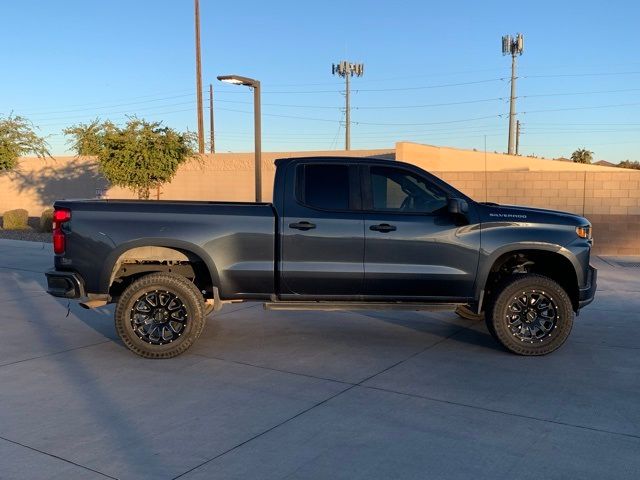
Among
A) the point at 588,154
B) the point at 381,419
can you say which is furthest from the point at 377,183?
the point at 588,154

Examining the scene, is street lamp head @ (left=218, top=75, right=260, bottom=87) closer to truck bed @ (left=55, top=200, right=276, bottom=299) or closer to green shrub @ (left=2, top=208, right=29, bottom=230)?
truck bed @ (left=55, top=200, right=276, bottom=299)

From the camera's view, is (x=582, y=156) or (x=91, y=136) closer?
(x=91, y=136)

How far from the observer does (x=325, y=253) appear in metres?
6.46

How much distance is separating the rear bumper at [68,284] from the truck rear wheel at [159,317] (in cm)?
43

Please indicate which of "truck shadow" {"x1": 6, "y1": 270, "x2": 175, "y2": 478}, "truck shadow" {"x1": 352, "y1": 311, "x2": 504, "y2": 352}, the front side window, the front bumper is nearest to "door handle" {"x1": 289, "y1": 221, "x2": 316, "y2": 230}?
the front side window

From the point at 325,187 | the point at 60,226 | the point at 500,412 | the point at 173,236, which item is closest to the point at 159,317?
the point at 173,236

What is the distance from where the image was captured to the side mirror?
6250 millimetres

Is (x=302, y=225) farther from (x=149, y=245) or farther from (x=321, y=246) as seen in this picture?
(x=149, y=245)

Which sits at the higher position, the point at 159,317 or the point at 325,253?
the point at 325,253

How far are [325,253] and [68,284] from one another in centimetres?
266

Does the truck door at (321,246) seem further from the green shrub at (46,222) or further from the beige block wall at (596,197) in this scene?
the green shrub at (46,222)

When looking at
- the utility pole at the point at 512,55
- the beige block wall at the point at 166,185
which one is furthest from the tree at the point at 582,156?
the beige block wall at the point at 166,185

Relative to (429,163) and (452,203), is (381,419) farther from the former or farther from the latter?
(429,163)

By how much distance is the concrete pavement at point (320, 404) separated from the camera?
4062mm
